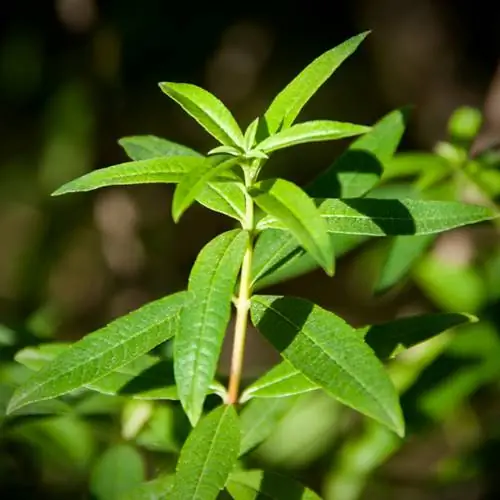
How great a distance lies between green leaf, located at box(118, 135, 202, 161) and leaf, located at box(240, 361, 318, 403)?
0.23 metres

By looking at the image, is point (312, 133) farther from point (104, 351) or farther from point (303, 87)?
point (104, 351)

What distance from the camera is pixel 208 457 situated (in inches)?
31.0

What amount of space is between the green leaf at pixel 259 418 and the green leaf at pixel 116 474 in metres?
0.14

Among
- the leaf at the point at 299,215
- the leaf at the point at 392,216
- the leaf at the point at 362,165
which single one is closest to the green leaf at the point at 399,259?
the leaf at the point at 362,165

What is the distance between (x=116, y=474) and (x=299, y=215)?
48 centimetres

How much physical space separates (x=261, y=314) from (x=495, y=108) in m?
1.36

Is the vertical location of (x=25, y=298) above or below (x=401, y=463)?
above

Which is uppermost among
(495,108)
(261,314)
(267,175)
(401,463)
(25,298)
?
(261,314)

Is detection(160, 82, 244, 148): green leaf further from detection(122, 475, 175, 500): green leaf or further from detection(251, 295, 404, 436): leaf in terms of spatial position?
detection(122, 475, 175, 500): green leaf

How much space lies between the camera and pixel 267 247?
0.91m

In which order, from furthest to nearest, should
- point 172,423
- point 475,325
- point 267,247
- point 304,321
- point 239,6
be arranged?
point 239,6
point 475,325
point 172,423
point 267,247
point 304,321

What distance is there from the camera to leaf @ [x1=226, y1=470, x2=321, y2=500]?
2.80ft

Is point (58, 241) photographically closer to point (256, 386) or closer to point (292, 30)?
point (292, 30)

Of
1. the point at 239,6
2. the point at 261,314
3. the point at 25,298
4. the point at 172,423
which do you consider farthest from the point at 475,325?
the point at 239,6
